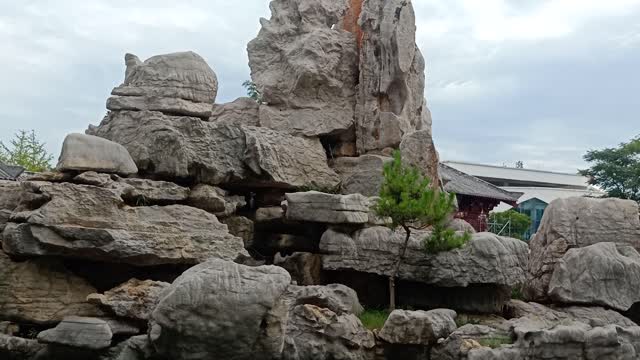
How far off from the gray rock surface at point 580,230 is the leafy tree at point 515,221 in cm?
1037

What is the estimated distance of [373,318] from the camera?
12875mm

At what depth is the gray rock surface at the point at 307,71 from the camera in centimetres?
1714

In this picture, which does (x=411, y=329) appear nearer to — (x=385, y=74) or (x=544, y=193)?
(x=385, y=74)

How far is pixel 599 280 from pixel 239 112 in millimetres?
8783

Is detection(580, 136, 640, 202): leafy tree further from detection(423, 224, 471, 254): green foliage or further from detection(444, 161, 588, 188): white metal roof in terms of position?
detection(423, 224, 471, 254): green foliage

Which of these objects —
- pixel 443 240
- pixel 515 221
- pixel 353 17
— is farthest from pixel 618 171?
pixel 443 240

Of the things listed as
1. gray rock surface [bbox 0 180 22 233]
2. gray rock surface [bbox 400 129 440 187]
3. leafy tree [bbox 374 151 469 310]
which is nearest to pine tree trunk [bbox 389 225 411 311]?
leafy tree [bbox 374 151 469 310]

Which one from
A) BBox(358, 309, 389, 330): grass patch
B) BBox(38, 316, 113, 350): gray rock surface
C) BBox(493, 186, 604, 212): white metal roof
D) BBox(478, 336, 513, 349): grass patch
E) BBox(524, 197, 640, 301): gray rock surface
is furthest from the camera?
BBox(493, 186, 604, 212): white metal roof

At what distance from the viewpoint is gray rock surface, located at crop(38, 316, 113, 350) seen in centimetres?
1052

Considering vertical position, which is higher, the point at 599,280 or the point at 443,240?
the point at 443,240

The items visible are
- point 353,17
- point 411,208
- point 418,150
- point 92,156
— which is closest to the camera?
point 92,156

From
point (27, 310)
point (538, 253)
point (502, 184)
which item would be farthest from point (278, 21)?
point (502, 184)

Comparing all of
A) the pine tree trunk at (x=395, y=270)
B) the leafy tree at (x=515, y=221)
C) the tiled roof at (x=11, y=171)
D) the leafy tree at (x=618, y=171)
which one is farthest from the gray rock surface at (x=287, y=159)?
the leafy tree at (x=618, y=171)

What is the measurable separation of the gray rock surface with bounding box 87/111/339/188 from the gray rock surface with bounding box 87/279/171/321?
3.22 metres
